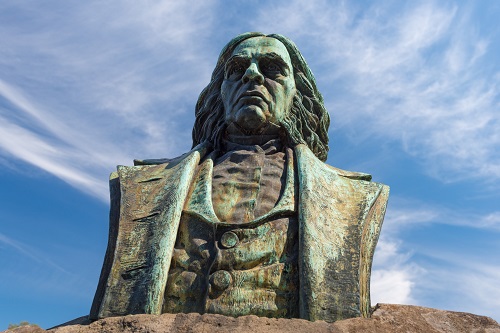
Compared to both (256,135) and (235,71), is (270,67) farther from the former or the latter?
(256,135)

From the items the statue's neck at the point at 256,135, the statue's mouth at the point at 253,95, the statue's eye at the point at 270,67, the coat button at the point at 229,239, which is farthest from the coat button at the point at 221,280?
the statue's eye at the point at 270,67

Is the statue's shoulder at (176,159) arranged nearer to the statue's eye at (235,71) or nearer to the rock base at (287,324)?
the statue's eye at (235,71)

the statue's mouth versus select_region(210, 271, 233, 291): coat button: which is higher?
the statue's mouth

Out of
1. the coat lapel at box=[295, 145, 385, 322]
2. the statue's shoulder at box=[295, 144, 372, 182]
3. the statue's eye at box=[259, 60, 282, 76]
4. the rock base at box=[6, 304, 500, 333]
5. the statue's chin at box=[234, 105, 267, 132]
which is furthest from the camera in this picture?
the statue's eye at box=[259, 60, 282, 76]

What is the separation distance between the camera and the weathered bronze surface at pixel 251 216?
4.58m

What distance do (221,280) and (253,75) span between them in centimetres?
199

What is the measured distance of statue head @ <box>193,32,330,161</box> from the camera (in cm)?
593

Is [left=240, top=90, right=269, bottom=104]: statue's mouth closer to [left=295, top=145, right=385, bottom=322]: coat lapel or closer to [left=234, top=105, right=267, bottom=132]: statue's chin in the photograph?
[left=234, top=105, right=267, bottom=132]: statue's chin

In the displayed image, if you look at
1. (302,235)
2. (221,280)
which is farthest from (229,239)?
(302,235)

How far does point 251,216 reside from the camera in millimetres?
5086

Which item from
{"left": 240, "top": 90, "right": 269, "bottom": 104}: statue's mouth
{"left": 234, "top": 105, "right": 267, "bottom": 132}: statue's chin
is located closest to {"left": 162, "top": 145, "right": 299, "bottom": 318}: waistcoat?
{"left": 234, "top": 105, "right": 267, "bottom": 132}: statue's chin

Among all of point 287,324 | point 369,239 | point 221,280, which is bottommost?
point 287,324

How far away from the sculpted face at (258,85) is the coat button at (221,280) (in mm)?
1647

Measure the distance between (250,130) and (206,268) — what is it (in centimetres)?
158
